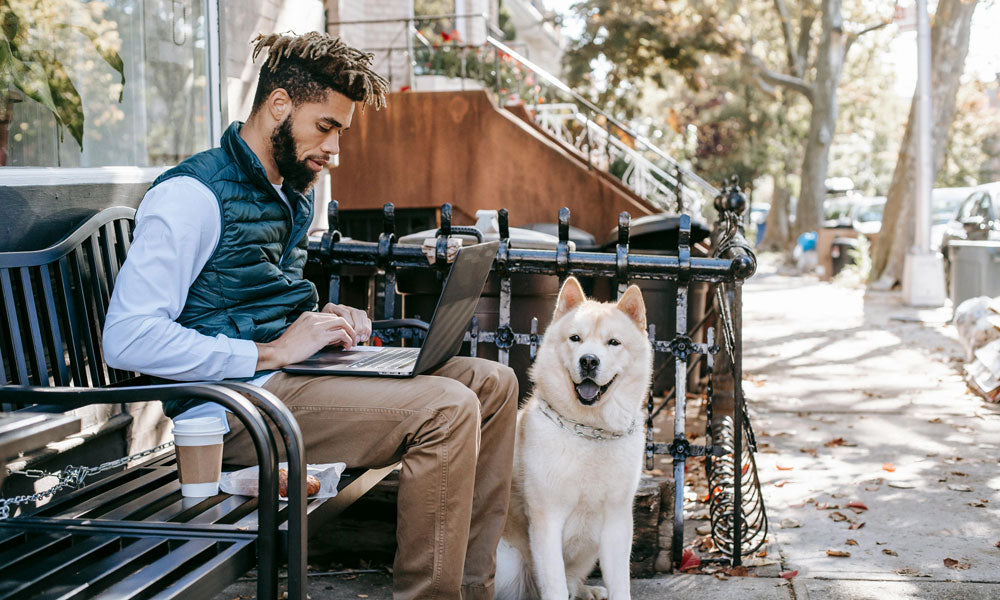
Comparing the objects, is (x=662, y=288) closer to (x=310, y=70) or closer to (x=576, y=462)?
(x=576, y=462)

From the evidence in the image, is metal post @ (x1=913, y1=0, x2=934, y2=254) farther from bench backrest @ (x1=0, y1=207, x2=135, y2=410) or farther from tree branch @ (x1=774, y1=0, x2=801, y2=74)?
bench backrest @ (x1=0, y1=207, x2=135, y2=410)

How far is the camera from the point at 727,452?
4.08m

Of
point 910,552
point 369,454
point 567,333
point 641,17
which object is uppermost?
point 641,17

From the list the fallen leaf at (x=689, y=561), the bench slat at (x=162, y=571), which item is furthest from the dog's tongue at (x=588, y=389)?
the bench slat at (x=162, y=571)

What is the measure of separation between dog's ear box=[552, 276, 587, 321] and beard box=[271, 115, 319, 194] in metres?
1.05

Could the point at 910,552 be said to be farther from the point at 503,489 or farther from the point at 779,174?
the point at 779,174

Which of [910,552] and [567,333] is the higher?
[567,333]

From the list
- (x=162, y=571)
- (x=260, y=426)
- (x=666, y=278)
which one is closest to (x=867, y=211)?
(x=666, y=278)

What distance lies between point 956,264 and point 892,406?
5.59 meters

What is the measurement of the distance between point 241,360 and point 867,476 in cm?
422

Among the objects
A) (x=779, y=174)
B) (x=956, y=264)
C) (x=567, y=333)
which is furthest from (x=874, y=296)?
(x=779, y=174)

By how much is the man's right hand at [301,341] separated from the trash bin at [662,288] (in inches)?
147

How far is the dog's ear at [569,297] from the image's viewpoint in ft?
11.4

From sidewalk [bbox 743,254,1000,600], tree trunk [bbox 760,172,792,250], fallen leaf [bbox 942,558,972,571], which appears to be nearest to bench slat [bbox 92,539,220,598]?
sidewalk [bbox 743,254,1000,600]
